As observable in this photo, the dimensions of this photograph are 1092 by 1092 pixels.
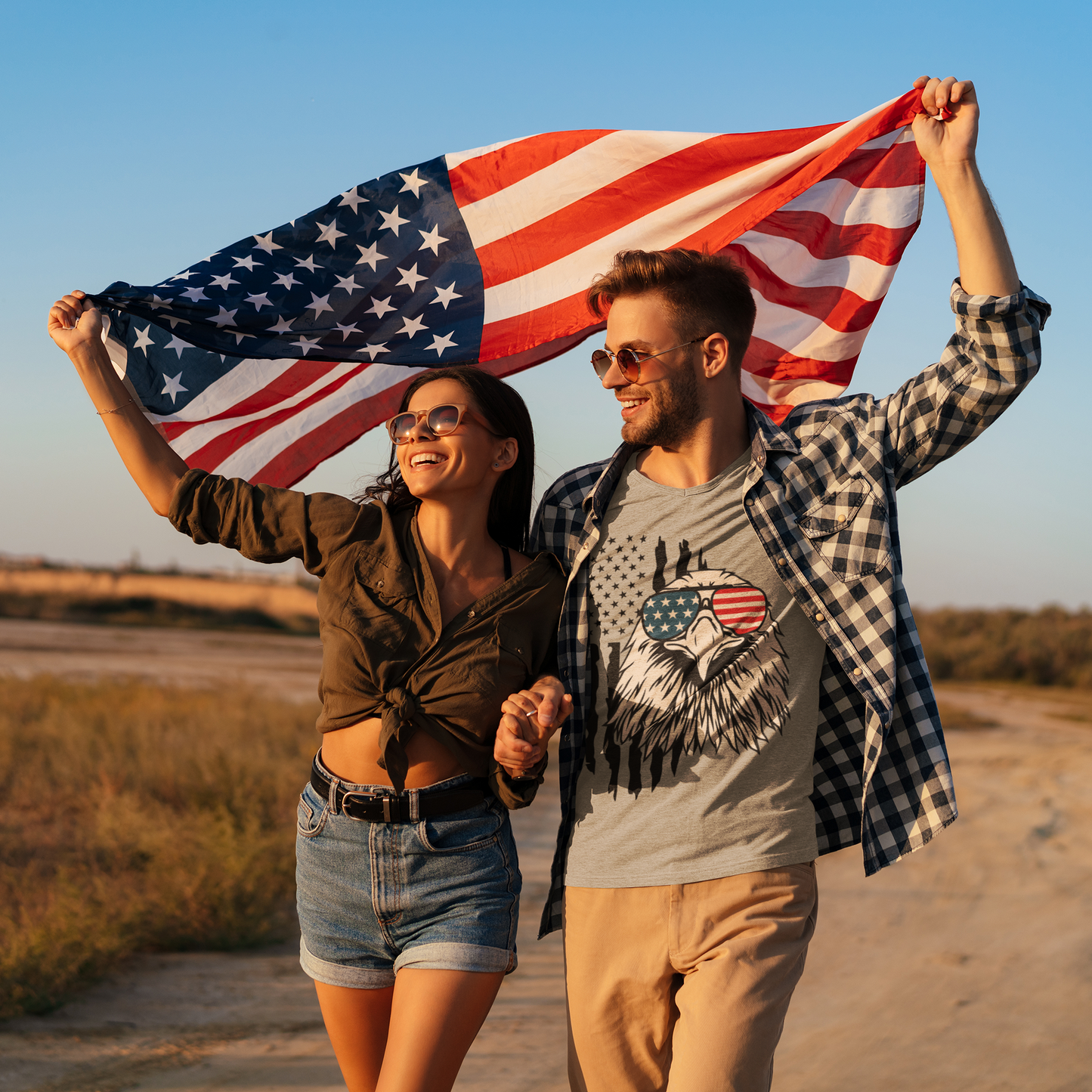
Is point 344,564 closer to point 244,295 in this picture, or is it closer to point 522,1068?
point 244,295

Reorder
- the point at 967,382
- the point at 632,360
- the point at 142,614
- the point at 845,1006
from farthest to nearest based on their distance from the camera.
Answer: the point at 142,614 < the point at 845,1006 < the point at 632,360 < the point at 967,382

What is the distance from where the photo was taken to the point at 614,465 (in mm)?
3252

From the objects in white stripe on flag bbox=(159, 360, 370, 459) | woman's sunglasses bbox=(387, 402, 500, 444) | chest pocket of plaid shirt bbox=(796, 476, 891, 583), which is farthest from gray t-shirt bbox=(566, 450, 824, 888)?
white stripe on flag bbox=(159, 360, 370, 459)

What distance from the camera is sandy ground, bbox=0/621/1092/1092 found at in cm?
488

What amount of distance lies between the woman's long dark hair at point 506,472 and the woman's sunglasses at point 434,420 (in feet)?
0.23

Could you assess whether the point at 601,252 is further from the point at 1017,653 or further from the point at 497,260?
the point at 1017,653

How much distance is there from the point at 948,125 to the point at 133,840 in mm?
6930

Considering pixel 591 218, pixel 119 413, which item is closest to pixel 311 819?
pixel 119 413

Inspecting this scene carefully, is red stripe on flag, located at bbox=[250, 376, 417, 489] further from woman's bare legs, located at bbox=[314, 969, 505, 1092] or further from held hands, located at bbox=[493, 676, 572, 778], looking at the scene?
woman's bare legs, located at bbox=[314, 969, 505, 1092]

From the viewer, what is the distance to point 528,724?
2.63 metres

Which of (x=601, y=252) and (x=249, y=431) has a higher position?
(x=601, y=252)

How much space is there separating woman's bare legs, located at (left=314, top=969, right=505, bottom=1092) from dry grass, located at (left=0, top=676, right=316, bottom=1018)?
3411mm

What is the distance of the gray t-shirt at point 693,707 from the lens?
9.30ft

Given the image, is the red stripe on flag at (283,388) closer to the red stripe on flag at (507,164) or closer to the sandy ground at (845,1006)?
the red stripe on flag at (507,164)
